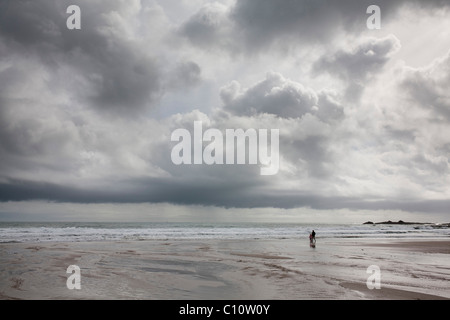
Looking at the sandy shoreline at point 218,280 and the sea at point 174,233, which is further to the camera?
the sea at point 174,233

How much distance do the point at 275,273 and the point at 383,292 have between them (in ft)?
15.8

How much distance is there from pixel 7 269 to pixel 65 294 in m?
7.05

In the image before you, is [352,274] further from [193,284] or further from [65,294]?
[65,294]

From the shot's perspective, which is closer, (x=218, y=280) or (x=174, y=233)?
(x=218, y=280)

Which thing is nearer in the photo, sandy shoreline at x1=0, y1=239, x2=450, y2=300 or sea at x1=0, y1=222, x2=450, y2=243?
sandy shoreline at x1=0, y1=239, x2=450, y2=300

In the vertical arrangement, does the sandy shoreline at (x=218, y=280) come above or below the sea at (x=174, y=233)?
above

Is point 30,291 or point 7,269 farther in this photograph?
point 7,269

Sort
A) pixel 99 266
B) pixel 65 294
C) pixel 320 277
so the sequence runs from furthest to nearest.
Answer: pixel 99 266 → pixel 320 277 → pixel 65 294

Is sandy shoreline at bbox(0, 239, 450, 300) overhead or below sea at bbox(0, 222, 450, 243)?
overhead

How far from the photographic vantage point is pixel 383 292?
32.2 feet

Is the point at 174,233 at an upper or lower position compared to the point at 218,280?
lower
